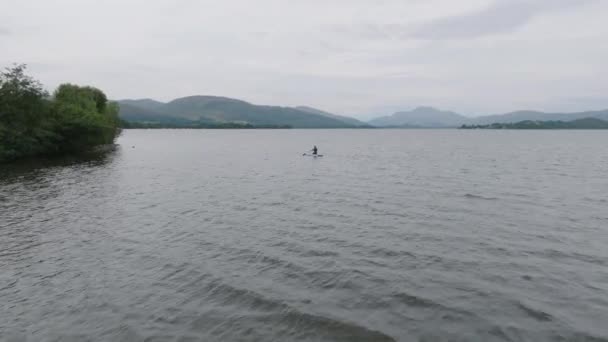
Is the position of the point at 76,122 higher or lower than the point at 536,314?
higher

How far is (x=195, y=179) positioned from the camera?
49.7m

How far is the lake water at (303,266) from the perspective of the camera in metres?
13.3

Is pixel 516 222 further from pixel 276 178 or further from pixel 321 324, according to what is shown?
pixel 276 178

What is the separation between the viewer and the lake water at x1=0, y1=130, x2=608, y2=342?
13.3 m

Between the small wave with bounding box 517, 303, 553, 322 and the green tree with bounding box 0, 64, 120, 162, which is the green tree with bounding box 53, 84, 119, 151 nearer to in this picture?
the green tree with bounding box 0, 64, 120, 162

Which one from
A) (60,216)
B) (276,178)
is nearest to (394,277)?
(60,216)

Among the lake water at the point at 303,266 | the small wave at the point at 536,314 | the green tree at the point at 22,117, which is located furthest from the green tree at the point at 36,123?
the small wave at the point at 536,314

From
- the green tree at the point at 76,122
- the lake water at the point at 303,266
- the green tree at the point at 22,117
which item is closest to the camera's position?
the lake water at the point at 303,266

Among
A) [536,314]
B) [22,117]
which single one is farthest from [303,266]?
[22,117]

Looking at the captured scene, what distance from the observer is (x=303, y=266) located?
61.9 feet

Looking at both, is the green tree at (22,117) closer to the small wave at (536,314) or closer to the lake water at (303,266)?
Result: the lake water at (303,266)

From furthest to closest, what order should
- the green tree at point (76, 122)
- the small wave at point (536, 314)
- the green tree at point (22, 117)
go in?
the green tree at point (76, 122) < the green tree at point (22, 117) < the small wave at point (536, 314)

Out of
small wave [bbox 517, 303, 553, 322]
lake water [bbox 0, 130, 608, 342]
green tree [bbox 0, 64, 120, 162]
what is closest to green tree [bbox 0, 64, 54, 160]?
green tree [bbox 0, 64, 120, 162]

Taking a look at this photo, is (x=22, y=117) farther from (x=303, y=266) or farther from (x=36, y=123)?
(x=303, y=266)
